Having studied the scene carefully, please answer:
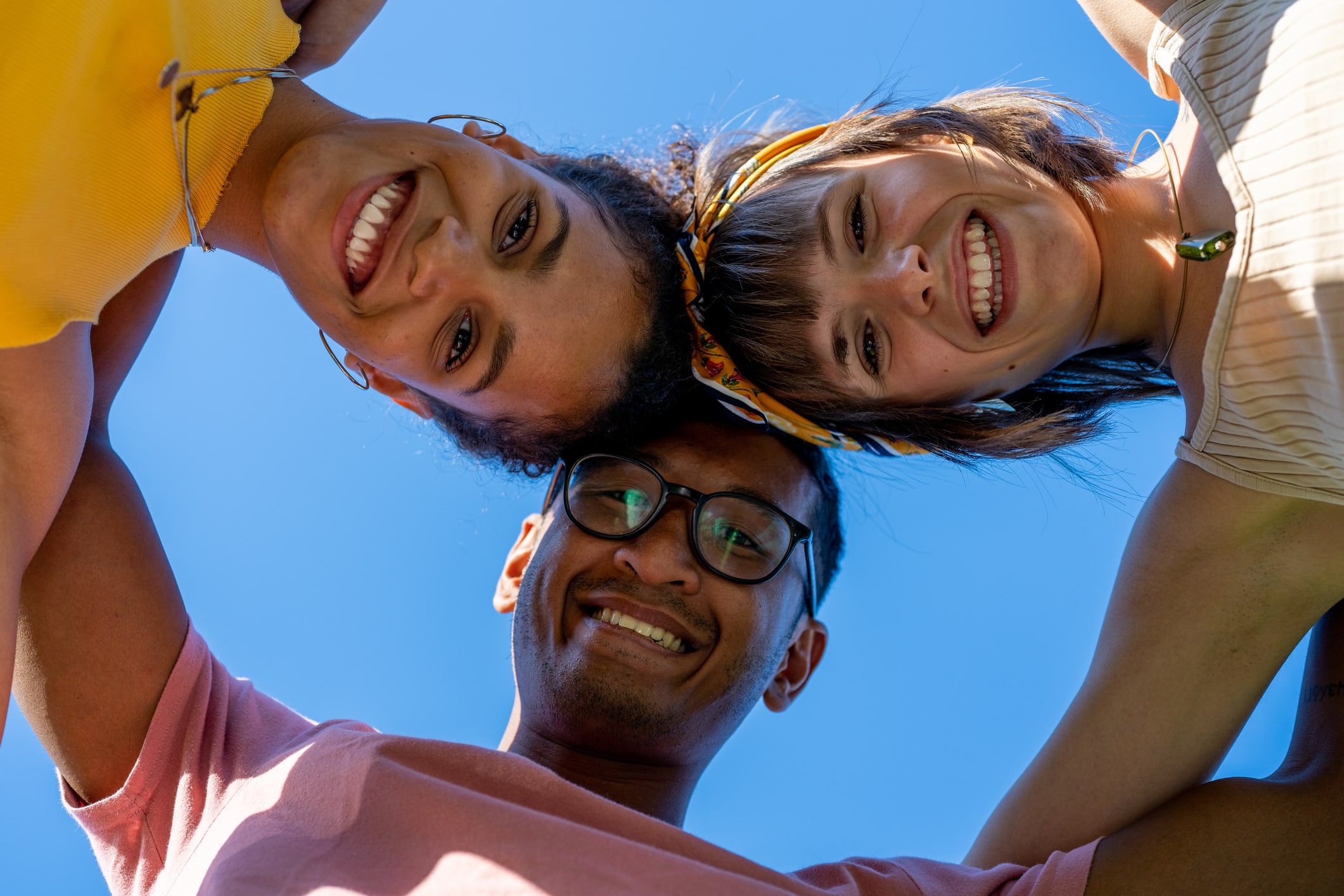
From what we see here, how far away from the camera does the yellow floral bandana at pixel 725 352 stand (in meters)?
2.56

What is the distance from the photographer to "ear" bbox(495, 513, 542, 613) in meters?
3.01

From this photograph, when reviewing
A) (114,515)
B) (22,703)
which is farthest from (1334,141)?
(22,703)

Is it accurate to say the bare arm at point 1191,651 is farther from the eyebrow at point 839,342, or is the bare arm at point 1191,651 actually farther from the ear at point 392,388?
the ear at point 392,388

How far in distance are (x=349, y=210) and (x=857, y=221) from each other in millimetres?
1142

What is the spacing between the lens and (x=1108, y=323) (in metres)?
2.38

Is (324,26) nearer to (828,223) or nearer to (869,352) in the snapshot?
(828,223)

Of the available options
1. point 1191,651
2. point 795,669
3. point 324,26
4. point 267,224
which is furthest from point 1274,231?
point 324,26

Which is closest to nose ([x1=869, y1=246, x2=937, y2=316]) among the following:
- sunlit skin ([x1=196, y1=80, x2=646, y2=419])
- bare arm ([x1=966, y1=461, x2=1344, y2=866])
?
sunlit skin ([x1=196, y1=80, x2=646, y2=419])

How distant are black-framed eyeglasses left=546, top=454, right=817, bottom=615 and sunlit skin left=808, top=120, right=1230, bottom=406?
0.51m

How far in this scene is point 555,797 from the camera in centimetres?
209

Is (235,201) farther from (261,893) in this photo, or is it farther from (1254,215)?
(1254,215)

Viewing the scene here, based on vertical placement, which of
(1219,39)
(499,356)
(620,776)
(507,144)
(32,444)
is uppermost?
(1219,39)

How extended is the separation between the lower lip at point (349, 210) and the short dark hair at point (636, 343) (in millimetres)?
487

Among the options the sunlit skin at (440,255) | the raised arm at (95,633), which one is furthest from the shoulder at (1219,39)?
the raised arm at (95,633)
